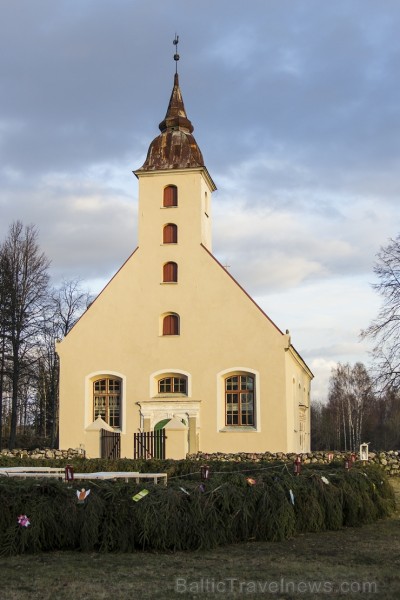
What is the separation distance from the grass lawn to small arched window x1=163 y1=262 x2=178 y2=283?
2076 cm

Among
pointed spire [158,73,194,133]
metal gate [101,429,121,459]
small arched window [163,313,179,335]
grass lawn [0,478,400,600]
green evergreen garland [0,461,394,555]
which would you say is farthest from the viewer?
pointed spire [158,73,194,133]

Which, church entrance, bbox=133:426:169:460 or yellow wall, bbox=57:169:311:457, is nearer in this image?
church entrance, bbox=133:426:169:460

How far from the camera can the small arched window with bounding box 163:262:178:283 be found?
30922mm

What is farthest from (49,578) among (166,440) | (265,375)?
(265,375)

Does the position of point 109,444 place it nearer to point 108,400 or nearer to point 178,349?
point 108,400

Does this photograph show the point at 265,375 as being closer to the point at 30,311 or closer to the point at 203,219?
the point at 203,219

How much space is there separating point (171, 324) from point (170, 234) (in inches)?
160

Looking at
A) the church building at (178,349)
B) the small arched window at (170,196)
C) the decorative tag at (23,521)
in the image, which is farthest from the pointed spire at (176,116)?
the decorative tag at (23,521)

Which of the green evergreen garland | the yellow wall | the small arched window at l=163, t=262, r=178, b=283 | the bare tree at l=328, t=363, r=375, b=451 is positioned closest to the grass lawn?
the green evergreen garland

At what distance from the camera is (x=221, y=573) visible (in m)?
8.53

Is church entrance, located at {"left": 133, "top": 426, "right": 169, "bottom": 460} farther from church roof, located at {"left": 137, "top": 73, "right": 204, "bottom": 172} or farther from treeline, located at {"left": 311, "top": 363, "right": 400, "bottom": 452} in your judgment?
treeline, located at {"left": 311, "top": 363, "right": 400, "bottom": 452}

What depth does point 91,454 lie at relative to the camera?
2323 centimetres

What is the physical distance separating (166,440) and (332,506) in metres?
10.2

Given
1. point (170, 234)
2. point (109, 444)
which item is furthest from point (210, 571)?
point (170, 234)
